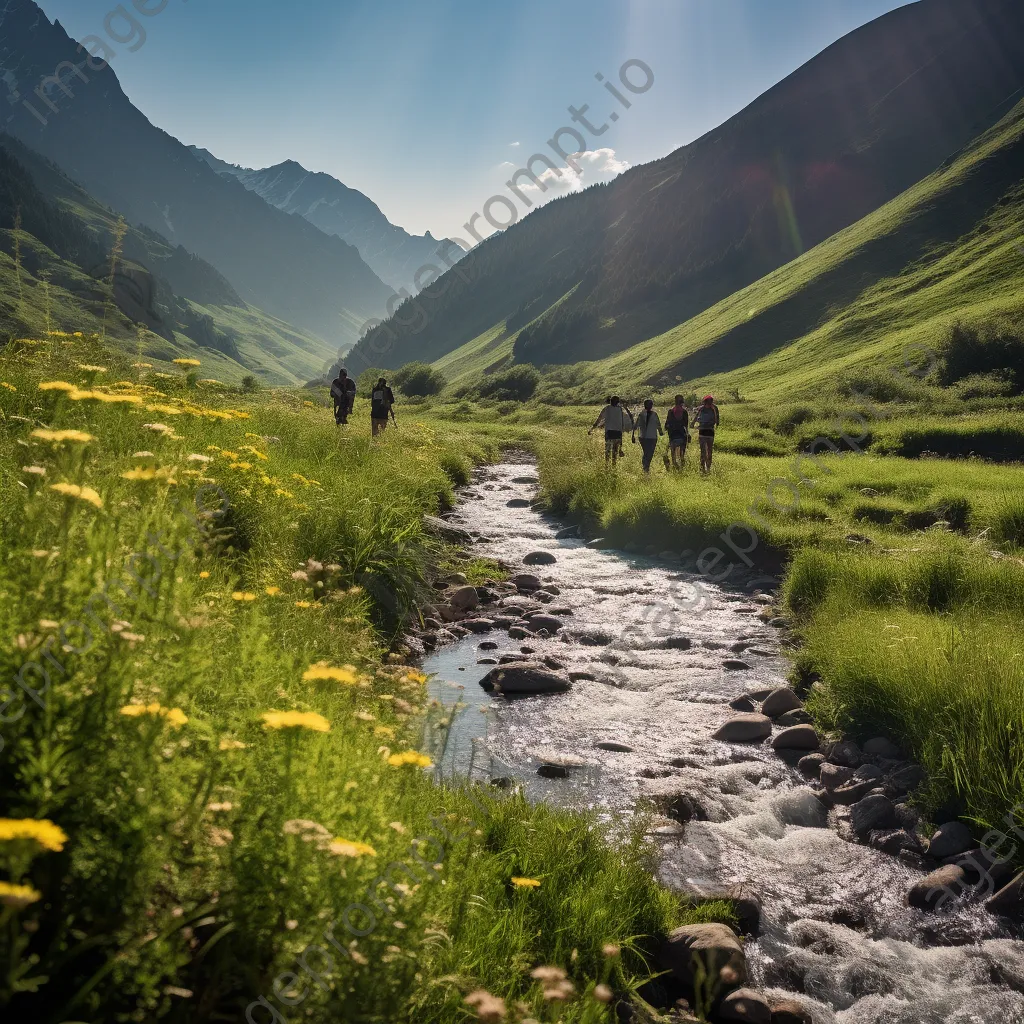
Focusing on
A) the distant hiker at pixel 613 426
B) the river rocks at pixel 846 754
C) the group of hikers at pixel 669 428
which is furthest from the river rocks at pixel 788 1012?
the distant hiker at pixel 613 426

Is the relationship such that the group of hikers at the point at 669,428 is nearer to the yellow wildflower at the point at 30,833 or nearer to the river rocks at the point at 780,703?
the river rocks at the point at 780,703

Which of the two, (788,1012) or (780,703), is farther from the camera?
(780,703)

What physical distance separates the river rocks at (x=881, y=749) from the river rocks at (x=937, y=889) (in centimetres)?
176

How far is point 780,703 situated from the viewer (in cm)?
896

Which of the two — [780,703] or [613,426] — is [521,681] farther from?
[613,426]

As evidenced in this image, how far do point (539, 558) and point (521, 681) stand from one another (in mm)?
7259

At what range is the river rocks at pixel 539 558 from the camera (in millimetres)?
16453

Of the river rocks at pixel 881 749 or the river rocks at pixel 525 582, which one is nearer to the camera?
the river rocks at pixel 881 749

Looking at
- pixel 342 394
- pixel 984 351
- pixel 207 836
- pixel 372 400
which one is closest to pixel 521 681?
pixel 207 836

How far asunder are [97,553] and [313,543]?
6580 mm

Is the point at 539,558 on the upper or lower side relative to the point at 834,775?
upper

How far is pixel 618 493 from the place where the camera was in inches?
815

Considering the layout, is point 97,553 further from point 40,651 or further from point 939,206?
point 939,206

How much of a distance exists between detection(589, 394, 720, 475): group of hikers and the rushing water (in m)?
10.2
